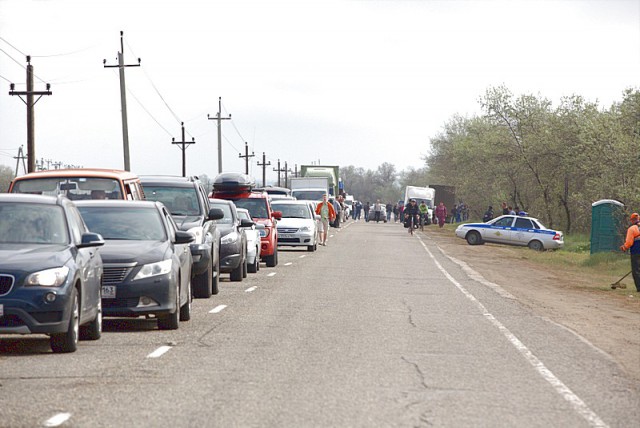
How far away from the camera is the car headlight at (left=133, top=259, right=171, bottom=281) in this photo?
13969 millimetres

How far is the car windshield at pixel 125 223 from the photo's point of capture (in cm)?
1500

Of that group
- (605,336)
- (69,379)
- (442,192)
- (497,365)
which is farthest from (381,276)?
(442,192)

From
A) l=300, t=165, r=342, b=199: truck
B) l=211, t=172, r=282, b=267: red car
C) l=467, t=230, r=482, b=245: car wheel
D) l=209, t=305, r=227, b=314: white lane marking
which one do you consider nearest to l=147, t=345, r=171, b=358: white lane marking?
l=209, t=305, r=227, b=314: white lane marking

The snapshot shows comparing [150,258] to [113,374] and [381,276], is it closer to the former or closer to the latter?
[113,374]

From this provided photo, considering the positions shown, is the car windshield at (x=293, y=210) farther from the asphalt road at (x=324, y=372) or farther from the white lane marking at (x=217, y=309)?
the white lane marking at (x=217, y=309)

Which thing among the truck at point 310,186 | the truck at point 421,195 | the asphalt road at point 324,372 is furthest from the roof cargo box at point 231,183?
the truck at point 421,195

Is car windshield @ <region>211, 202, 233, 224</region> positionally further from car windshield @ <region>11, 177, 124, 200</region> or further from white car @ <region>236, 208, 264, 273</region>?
car windshield @ <region>11, 177, 124, 200</region>

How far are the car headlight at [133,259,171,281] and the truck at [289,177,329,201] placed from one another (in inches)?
2057

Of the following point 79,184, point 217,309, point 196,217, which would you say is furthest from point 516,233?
point 217,309

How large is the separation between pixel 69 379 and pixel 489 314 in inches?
329

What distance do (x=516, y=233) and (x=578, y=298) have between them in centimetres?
2590

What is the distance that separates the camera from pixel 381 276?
25797 mm

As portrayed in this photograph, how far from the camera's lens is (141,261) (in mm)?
14047

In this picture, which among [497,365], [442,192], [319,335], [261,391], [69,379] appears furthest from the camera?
[442,192]
